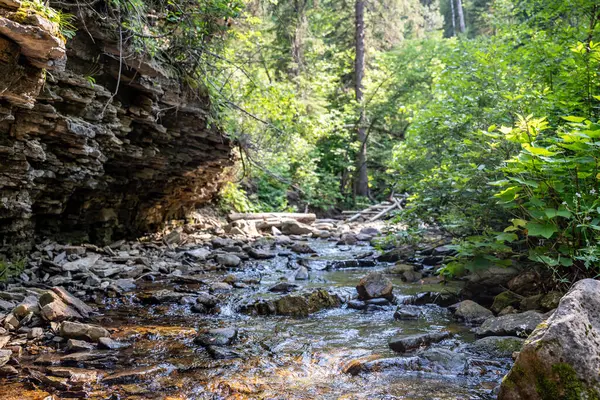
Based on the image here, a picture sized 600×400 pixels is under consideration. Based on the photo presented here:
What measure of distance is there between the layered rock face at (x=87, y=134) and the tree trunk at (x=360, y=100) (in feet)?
39.8

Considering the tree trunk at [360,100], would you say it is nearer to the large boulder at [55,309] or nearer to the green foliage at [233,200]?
the green foliage at [233,200]

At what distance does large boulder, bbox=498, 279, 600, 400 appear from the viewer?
2.60m

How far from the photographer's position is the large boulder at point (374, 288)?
6.34m

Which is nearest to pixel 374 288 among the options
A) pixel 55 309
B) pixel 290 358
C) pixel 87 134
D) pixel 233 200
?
pixel 290 358

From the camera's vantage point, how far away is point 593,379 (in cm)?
259

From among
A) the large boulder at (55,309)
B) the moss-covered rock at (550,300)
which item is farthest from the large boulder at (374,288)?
the large boulder at (55,309)

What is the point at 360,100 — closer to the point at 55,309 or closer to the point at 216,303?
the point at 216,303

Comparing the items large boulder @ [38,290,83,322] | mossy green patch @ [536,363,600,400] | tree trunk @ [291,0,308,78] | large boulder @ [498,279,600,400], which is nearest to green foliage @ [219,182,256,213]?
tree trunk @ [291,0,308,78]

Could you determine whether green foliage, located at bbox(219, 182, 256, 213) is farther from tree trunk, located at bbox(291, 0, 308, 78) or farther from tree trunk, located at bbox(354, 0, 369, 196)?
tree trunk, located at bbox(354, 0, 369, 196)

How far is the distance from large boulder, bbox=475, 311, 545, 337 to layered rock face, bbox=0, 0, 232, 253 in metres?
4.95

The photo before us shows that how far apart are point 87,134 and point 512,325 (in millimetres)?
6311

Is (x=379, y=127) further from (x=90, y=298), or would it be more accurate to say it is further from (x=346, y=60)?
(x=90, y=298)

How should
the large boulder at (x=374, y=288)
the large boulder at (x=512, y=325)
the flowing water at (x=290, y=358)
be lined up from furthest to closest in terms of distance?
the large boulder at (x=374, y=288), the large boulder at (x=512, y=325), the flowing water at (x=290, y=358)

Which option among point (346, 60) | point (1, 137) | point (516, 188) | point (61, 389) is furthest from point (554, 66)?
point (346, 60)
